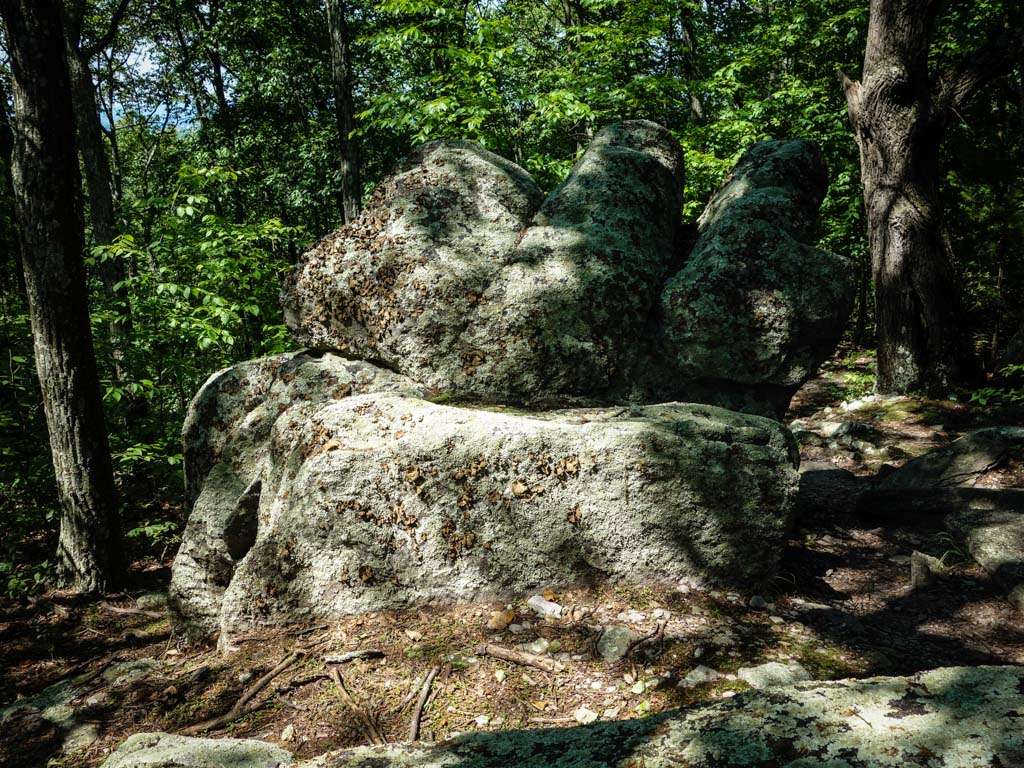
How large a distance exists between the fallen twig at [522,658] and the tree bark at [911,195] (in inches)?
323

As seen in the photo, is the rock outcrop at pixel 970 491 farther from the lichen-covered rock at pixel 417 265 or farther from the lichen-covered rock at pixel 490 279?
the lichen-covered rock at pixel 417 265

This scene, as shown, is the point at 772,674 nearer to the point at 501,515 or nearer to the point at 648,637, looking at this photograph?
the point at 648,637

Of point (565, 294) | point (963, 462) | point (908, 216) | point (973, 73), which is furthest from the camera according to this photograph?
point (908, 216)

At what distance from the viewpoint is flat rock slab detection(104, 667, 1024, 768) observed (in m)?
1.56

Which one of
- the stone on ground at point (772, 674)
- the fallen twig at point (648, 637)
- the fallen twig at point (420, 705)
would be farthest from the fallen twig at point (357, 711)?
the stone on ground at point (772, 674)

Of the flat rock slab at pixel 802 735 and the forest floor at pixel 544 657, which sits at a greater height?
the flat rock slab at pixel 802 735

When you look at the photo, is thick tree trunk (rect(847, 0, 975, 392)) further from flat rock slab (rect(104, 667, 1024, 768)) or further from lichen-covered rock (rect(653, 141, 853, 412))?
flat rock slab (rect(104, 667, 1024, 768))

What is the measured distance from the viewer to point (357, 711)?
314cm

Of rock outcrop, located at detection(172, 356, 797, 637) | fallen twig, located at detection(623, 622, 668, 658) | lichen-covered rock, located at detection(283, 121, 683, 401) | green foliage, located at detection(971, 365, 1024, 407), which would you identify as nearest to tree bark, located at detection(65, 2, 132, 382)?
lichen-covered rock, located at detection(283, 121, 683, 401)

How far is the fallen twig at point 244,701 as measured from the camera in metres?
3.17

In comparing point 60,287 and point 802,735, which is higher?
point 60,287

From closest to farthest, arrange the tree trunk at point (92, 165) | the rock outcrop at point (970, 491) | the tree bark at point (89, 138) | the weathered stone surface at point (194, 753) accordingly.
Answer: the weathered stone surface at point (194, 753) → the rock outcrop at point (970, 491) → the tree trunk at point (92, 165) → the tree bark at point (89, 138)

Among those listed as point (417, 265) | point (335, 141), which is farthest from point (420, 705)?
point (335, 141)

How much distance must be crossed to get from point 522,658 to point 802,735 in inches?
78.1
